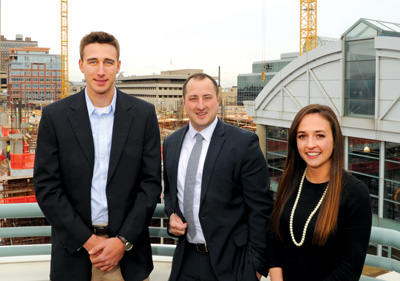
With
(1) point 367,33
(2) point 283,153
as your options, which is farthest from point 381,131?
(2) point 283,153

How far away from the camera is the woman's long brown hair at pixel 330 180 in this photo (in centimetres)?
219

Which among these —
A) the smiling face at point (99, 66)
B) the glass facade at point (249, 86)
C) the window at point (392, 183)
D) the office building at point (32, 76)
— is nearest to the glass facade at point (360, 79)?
the window at point (392, 183)

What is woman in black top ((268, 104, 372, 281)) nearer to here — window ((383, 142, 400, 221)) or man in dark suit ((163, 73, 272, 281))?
man in dark suit ((163, 73, 272, 281))

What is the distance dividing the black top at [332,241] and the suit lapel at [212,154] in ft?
1.78

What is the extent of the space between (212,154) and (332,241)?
93 cm

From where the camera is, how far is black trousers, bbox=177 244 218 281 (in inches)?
104

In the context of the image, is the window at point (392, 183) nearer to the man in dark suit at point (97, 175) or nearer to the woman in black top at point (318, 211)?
the woman in black top at point (318, 211)

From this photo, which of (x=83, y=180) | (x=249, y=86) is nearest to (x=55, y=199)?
(x=83, y=180)

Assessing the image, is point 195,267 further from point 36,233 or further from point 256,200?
point 36,233

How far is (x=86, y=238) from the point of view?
253cm

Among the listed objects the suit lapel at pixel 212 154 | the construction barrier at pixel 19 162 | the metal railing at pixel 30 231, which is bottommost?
the construction barrier at pixel 19 162

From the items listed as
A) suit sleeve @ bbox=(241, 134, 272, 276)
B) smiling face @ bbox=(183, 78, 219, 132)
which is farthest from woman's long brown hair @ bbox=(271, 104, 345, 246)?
smiling face @ bbox=(183, 78, 219, 132)

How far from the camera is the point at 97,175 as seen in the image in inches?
103

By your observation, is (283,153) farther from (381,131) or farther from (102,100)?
(102,100)
